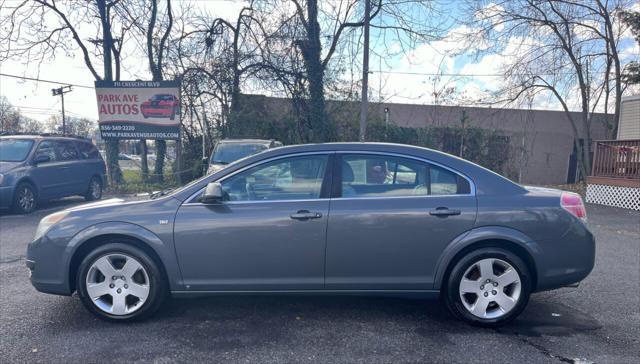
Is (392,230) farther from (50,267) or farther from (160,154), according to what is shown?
(160,154)

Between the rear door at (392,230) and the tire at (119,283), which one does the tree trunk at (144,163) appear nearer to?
the tire at (119,283)

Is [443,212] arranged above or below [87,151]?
below

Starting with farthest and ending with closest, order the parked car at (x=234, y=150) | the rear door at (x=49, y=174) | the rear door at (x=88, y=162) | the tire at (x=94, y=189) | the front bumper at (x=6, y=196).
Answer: the tire at (x=94, y=189) → the rear door at (x=88, y=162) → the parked car at (x=234, y=150) → the rear door at (x=49, y=174) → the front bumper at (x=6, y=196)

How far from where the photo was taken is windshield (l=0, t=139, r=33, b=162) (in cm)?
895

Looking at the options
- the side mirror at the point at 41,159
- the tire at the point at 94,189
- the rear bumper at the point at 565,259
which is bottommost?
the tire at the point at 94,189

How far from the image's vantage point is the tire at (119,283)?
142 inches

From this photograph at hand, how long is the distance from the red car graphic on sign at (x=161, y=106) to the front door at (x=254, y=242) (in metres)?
11.1

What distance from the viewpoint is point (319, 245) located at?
360cm

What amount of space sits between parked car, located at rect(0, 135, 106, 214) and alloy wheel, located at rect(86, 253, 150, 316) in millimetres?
6604

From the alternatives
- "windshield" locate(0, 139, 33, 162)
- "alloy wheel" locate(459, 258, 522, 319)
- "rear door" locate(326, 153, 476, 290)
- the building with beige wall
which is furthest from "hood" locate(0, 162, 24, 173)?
the building with beige wall

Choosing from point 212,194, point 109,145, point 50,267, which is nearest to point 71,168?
point 109,145

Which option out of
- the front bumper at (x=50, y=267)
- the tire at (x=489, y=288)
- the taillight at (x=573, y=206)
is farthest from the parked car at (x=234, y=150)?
the taillight at (x=573, y=206)

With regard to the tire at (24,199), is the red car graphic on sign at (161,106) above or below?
above

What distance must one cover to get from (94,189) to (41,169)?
2113 millimetres
